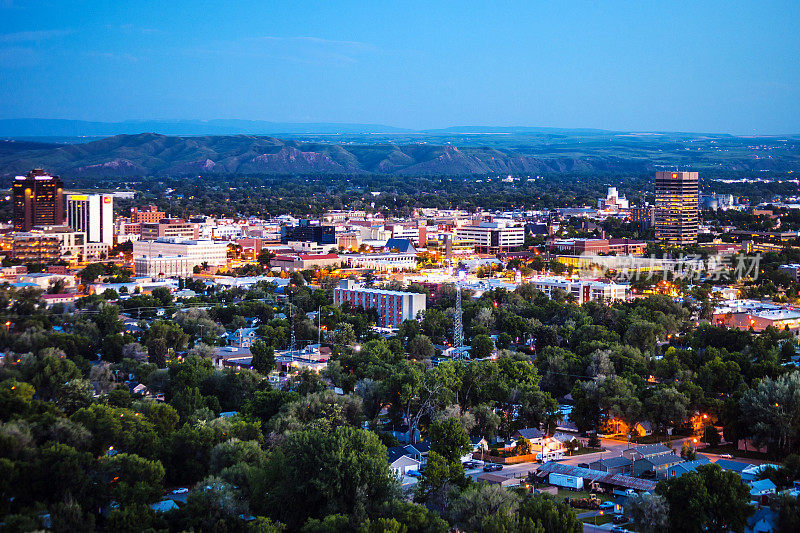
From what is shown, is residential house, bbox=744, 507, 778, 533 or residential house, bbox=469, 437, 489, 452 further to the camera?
residential house, bbox=469, 437, 489, 452

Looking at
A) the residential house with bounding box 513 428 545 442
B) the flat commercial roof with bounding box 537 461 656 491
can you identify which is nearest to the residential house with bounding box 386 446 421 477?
the flat commercial roof with bounding box 537 461 656 491

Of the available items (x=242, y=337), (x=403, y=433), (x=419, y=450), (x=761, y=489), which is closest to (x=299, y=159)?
(x=242, y=337)

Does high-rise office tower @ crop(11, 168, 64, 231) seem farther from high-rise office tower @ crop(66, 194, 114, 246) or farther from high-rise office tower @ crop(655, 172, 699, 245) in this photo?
high-rise office tower @ crop(655, 172, 699, 245)

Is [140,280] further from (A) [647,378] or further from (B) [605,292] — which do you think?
(A) [647,378]

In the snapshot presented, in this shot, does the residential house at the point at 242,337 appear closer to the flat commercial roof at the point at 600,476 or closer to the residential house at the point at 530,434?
the residential house at the point at 530,434

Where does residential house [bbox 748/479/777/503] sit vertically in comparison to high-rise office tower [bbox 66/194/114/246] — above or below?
below

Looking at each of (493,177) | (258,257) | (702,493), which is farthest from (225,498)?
(493,177)
